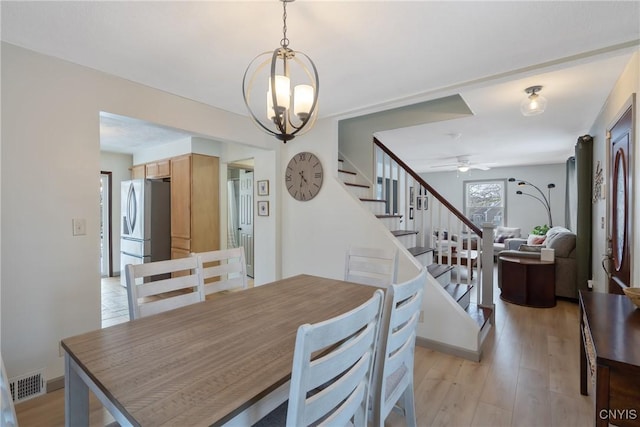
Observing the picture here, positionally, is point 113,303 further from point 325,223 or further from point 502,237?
point 502,237

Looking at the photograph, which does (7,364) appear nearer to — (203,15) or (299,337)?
(299,337)

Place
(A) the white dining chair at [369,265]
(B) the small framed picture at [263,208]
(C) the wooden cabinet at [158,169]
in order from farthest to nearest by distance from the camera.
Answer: (C) the wooden cabinet at [158,169], (B) the small framed picture at [263,208], (A) the white dining chair at [369,265]

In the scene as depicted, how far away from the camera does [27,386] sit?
6.28 feet

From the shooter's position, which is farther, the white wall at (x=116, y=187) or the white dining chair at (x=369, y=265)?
the white wall at (x=116, y=187)

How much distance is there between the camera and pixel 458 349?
8.27ft

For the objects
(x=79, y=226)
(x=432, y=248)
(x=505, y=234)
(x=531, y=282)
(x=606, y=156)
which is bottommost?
(x=531, y=282)

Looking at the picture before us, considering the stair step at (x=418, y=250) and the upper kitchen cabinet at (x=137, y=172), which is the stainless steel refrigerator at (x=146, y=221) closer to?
the upper kitchen cabinet at (x=137, y=172)

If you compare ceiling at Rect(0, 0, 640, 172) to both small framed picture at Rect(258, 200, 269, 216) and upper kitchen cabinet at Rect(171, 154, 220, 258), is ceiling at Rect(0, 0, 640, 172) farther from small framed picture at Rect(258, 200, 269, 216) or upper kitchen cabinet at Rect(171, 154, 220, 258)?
upper kitchen cabinet at Rect(171, 154, 220, 258)

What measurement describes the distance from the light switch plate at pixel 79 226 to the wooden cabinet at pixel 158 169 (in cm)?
253

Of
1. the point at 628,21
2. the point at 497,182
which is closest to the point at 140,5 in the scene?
the point at 628,21

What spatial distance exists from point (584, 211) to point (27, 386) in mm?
5546

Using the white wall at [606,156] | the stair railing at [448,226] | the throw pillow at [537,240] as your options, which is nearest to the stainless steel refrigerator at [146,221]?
the stair railing at [448,226]

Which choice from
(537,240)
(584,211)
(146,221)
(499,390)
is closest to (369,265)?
(499,390)

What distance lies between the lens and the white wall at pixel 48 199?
185cm
